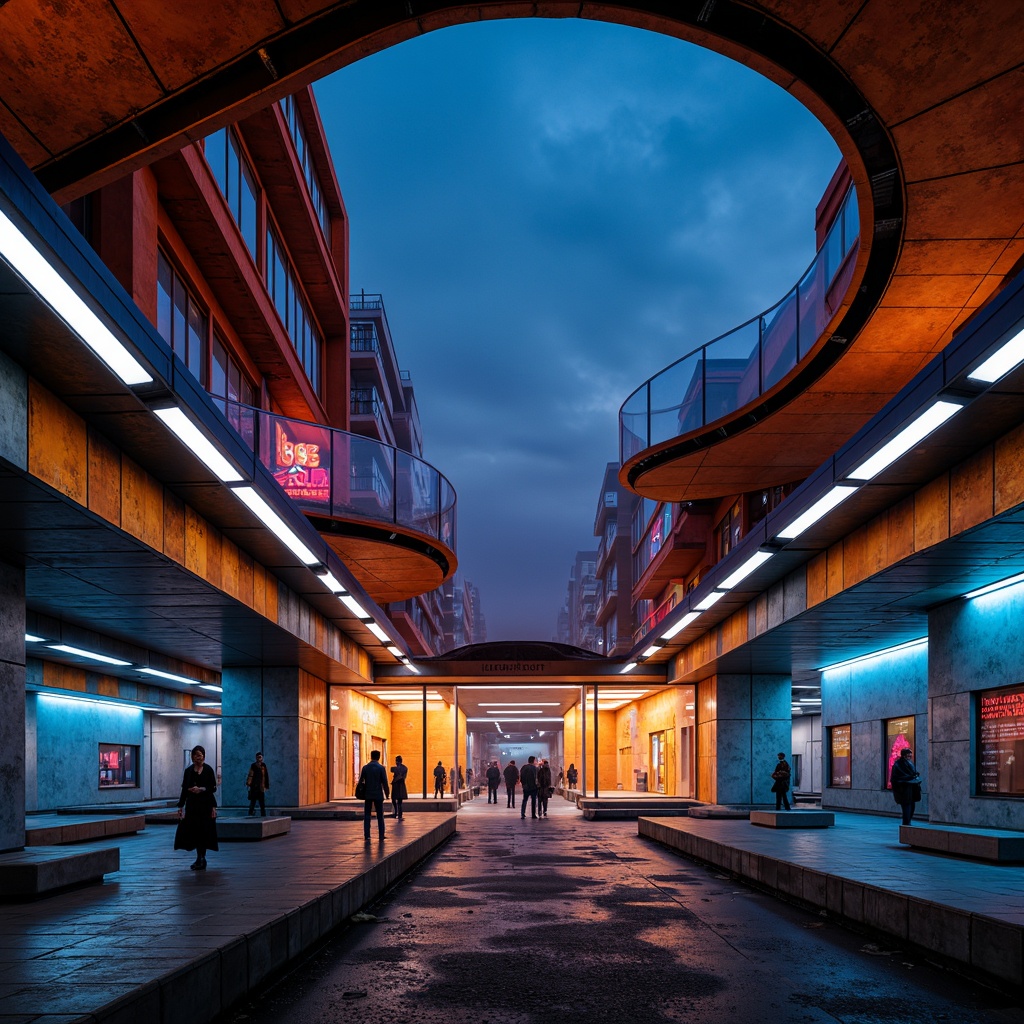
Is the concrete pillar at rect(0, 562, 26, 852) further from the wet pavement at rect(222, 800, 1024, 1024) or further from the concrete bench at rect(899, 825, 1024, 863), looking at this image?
the concrete bench at rect(899, 825, 1024, 863)

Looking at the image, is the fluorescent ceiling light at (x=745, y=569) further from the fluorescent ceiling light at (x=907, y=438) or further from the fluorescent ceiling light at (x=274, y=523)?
the fluorescent ceiling light at (x=274, y=523)

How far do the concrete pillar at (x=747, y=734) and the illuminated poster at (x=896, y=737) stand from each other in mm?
4197

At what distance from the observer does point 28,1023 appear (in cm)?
550

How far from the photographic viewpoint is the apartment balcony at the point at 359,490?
57.6ft

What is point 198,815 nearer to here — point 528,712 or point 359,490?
point 359,490

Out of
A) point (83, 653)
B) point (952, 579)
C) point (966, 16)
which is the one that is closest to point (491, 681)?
point (83, 653)

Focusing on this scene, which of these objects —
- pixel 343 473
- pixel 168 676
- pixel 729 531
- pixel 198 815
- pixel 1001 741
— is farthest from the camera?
pixel 168 676

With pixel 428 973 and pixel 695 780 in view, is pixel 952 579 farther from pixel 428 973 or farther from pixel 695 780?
pixel 695 780

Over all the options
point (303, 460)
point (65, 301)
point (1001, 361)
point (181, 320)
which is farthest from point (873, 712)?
point (65, 301)

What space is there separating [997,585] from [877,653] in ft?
34.3

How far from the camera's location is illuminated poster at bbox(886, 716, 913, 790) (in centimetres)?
2500

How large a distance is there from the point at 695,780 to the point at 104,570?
24.3 meters

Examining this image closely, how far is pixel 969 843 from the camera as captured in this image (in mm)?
13492

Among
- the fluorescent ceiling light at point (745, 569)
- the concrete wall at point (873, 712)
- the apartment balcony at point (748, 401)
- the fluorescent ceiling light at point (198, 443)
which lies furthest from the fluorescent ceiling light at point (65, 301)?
the concrete wall at point (873, 712)
